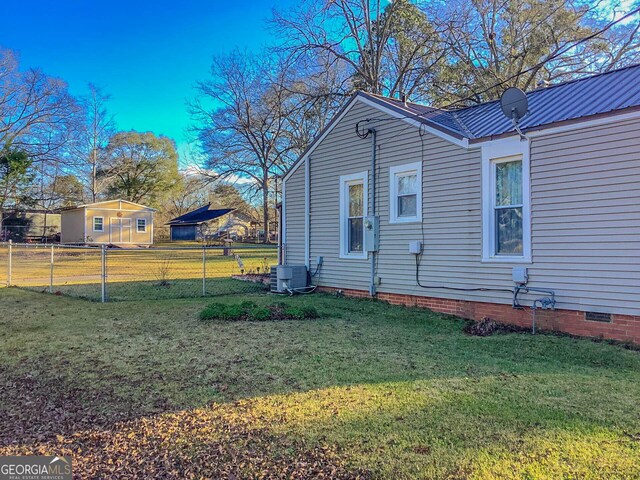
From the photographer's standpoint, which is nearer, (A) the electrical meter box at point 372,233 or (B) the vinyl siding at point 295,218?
(A) the electrical meter box at point 372,233

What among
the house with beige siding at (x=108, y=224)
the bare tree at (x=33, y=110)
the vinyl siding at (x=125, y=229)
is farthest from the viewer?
the vinyl siding at (x=125, y=229)

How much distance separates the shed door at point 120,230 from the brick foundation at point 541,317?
3293 centimetres

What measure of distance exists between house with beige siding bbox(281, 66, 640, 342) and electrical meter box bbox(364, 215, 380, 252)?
0.03 metres

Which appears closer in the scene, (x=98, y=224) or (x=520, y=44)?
(x=520, y=44)

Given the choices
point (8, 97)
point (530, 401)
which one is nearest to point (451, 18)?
point (530, 401)

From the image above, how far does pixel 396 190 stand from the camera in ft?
26.9

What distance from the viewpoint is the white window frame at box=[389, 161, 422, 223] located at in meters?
7.70

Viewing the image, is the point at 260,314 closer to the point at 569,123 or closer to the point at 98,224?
the point at 569,123

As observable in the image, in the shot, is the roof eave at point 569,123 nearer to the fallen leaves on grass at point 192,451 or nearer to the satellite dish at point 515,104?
the satellite dish at point 515,104

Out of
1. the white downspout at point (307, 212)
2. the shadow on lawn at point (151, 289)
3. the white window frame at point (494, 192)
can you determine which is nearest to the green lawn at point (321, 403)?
the white window frame at point (494, 192)

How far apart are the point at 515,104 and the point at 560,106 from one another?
77 centimetres

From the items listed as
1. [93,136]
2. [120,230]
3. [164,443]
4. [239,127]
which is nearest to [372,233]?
[164,443]

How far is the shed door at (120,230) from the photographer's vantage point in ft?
116

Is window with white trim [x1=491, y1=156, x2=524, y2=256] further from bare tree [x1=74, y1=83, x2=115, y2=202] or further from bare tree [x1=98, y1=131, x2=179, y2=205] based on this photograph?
bare tree [x1=98, y1=131, x2=179, y2=205]
